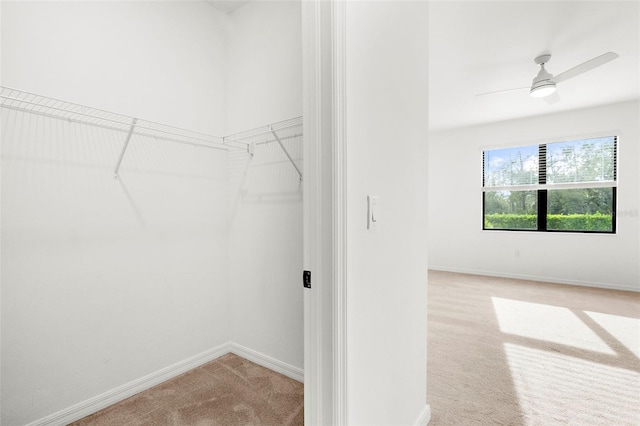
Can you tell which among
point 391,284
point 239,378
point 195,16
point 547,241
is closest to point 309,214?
point 391,284

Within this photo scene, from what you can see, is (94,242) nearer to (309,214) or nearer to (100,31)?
(100,31)

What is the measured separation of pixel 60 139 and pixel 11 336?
1025 millimetres

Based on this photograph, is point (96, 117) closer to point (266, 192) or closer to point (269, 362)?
point (266, 192)

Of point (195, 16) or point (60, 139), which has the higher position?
point (195, 16)

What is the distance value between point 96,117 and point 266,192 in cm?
107

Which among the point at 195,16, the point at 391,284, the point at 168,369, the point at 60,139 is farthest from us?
the point at 195,16

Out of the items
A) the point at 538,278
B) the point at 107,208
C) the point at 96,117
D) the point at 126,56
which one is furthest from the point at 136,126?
the point at 538,278

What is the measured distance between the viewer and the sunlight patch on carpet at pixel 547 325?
2662 millimetres

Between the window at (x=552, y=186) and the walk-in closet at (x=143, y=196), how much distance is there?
15.1ft

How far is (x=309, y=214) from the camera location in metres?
0.97

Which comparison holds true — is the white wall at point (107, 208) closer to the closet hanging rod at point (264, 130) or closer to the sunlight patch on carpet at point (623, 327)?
the closet hanging rod at point (264, 130)

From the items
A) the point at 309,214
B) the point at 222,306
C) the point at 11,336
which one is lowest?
the point at 222,306

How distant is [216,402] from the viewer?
181 cm

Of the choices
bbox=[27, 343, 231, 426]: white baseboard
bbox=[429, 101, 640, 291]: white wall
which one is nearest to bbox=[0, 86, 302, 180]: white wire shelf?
bbox=[27, 343, 231, 426]: white baseboard
